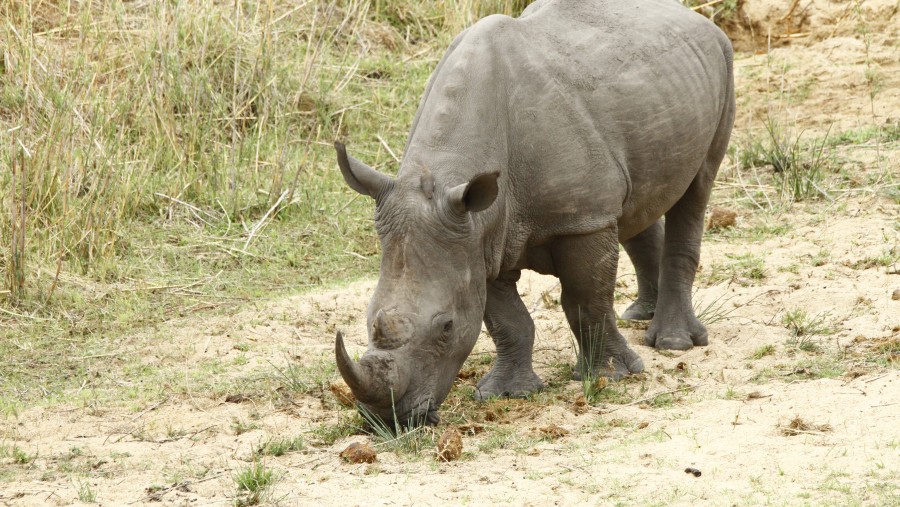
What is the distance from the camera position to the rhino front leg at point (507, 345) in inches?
222

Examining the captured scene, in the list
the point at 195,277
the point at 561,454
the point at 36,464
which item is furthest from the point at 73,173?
the point at 561,454

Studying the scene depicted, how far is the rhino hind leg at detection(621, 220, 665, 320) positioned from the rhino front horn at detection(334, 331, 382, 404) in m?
2.61

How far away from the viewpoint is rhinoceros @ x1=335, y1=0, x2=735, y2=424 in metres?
4.78

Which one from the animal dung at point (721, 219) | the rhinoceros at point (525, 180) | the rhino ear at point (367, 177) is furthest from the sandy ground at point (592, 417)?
the rhino ear at point (367, 177)

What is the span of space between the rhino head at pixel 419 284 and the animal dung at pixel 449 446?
179 millimetres

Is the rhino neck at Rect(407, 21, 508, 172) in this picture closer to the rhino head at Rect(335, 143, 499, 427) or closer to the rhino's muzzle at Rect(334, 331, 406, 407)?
the rhino head at Rect(335, 143, 499, 427)

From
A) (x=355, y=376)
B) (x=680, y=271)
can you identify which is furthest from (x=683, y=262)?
(x=355, y=376)

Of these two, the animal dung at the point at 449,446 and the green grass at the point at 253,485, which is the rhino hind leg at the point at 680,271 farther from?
the green grass at the point at 253,485

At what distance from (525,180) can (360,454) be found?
1341mm

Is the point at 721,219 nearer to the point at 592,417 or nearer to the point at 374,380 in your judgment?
the point at 592,417

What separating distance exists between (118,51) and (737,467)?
6.35m

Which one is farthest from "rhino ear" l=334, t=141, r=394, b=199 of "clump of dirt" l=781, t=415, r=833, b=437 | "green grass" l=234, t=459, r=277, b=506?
"clump of dirt" l=781, t=415, r=833, b=437

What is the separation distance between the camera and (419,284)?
15.7 ft

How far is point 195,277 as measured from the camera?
7.67 meters
